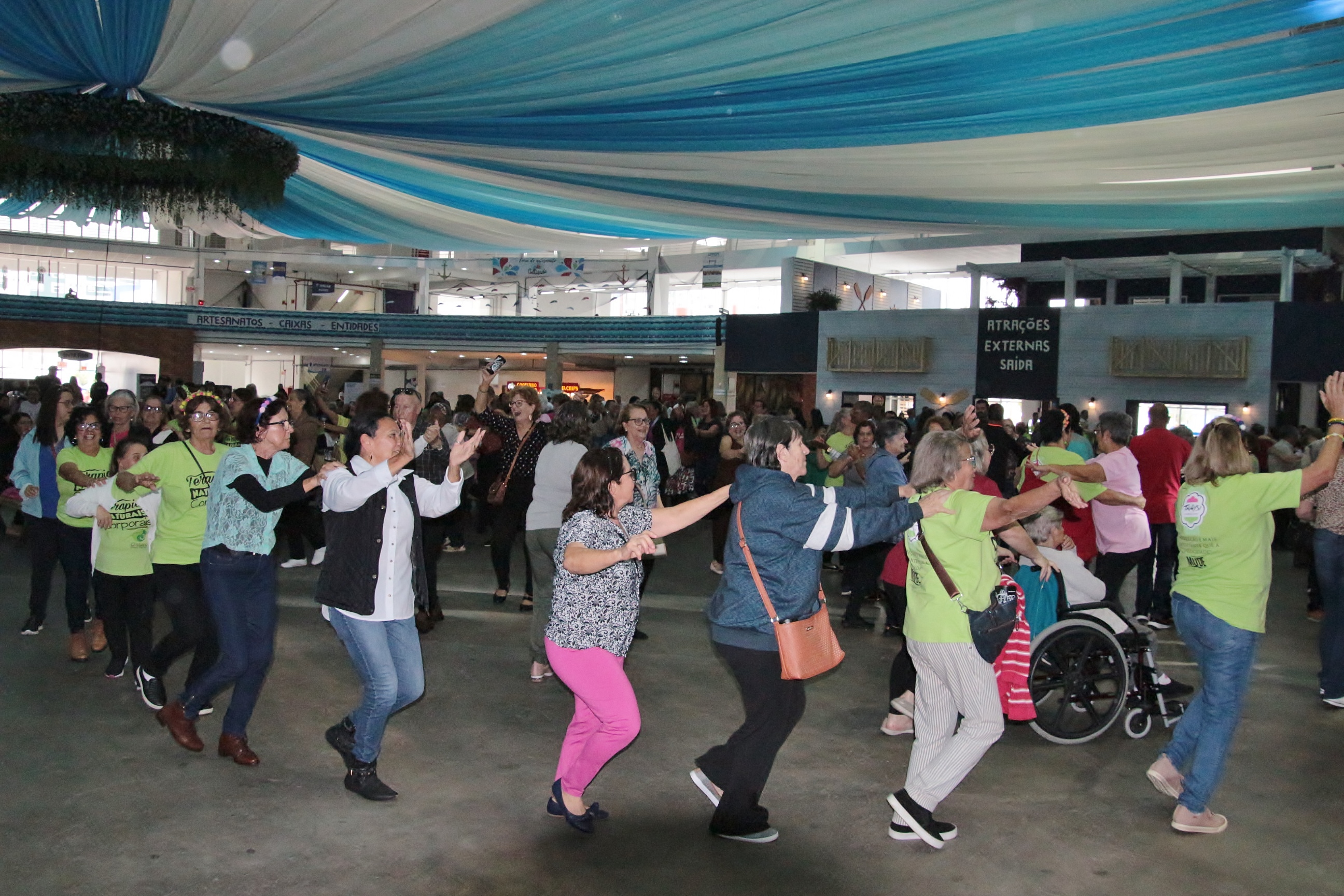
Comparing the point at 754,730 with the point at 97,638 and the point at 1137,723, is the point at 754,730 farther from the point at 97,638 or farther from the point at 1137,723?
the point at 97,638

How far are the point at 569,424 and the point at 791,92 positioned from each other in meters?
2.45

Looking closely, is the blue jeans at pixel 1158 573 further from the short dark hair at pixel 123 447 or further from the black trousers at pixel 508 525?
the short dark hair at pixel 123 447

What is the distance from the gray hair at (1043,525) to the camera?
5.58 metres

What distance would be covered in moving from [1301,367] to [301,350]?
27.4 metres

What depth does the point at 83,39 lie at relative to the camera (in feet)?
17.7

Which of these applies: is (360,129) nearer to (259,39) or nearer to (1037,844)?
(259,39)

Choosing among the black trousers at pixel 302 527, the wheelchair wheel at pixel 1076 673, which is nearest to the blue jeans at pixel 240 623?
the wheelchair wheel at pixel 1076 673

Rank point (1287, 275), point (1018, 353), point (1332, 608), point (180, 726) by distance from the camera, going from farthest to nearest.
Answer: point (1018, 353), point (1287, 275), point (1332, 608), point (180, 726)

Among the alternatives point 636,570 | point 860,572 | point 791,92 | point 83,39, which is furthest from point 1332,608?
point 83,39

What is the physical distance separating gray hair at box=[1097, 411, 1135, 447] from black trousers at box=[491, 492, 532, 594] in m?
4.23

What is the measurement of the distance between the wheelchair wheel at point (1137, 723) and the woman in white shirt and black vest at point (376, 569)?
367 cm

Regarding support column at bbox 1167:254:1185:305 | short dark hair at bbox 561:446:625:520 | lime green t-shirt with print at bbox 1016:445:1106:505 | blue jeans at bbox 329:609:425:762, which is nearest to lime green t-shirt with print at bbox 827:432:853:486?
lime green t-shirt with print at bbox 1016:445:1106:505

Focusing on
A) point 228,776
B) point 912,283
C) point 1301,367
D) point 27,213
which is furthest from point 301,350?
point 228,776

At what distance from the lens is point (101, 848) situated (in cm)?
375
